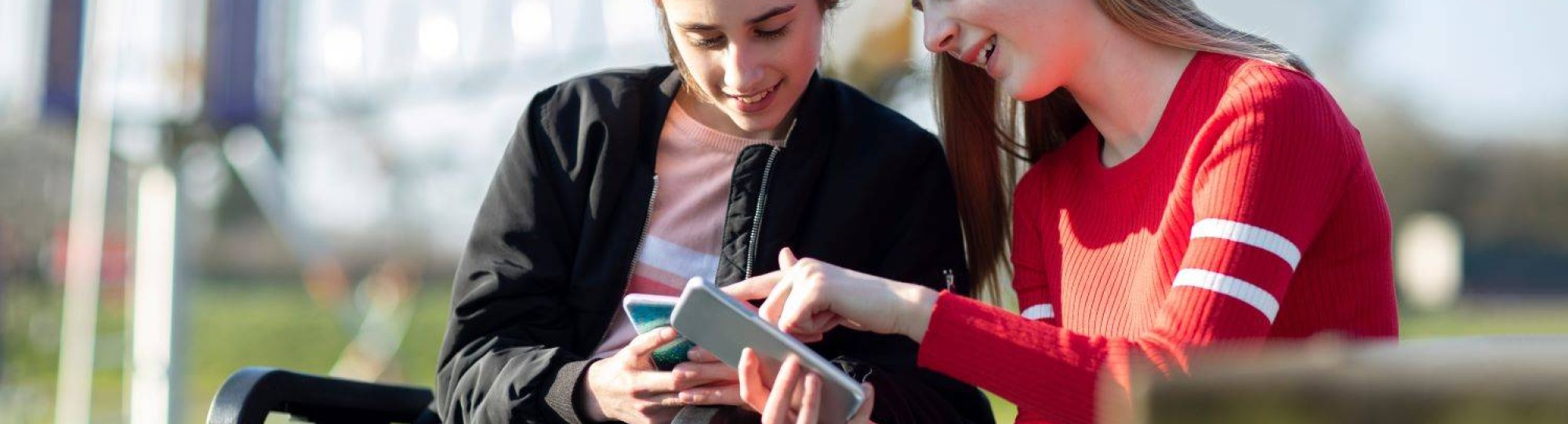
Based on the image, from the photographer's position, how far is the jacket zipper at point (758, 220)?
2.05m

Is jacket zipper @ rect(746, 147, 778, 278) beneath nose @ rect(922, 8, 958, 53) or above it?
beneath

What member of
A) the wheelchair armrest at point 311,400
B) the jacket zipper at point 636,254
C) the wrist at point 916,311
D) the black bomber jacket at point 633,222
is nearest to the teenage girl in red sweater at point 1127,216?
the wrist at point 916,311

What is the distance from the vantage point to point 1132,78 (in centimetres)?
191

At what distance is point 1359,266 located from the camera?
178cm

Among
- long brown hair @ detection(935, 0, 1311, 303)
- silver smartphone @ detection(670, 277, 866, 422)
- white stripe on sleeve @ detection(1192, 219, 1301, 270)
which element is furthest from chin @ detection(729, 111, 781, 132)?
white stripe on sleeve @ detection(1192, 219, 1301, 270)

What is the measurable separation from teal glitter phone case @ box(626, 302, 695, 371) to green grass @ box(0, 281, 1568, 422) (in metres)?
2.41

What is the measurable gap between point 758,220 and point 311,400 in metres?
0.61

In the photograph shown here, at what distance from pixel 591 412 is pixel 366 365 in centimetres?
744

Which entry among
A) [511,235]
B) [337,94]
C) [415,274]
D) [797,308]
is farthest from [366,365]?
[415,274]

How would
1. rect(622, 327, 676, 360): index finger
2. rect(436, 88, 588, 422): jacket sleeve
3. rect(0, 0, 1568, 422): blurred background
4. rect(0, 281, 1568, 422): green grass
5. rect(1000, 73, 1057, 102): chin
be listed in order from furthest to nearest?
1. rect(0, 281, 1568, 422): green grass
2. rect(0, 0, 1568, 422): blurred background
3. rect(436, 88, 588, 422): jacket sleeve
4. rect(1000, 73, 1057, 102): chin
5. rect(622, 327, 676, 360): index finger

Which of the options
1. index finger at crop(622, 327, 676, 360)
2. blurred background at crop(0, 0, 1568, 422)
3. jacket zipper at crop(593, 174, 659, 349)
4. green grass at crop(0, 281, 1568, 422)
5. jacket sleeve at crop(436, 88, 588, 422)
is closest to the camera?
index finger at crop(622, 327, 676, 360)

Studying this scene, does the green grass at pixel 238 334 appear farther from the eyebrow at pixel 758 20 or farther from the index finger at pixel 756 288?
the index finger at pixel 756 288

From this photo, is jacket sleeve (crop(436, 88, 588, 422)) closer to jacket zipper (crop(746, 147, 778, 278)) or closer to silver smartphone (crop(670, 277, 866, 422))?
jacket zipper (crop(746, 147, 778, 278))

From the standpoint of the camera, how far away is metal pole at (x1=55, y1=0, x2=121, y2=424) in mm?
3689
